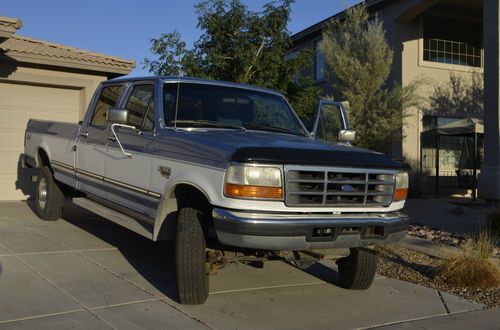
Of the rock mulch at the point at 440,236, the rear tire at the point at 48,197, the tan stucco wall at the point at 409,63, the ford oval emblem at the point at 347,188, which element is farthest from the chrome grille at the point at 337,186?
the tan stucco wall at the point at 409,63

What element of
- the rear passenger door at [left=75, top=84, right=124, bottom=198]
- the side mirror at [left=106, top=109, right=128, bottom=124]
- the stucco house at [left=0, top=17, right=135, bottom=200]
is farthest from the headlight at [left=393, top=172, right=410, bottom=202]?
the stucco house at [left=0, top=17, right=135, bottom=200]

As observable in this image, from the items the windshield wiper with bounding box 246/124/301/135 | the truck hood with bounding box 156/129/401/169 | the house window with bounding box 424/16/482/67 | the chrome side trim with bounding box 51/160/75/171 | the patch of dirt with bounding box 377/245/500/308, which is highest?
the house window with bounding box 424/16/482/67

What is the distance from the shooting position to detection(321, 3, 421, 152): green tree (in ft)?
51.1

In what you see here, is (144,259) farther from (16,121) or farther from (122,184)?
(16,121)

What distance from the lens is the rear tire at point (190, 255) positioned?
486 centimetres

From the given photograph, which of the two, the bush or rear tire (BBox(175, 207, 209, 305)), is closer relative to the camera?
rear tire (BBox(175, 207, 209, 305))

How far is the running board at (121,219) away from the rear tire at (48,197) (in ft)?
4.18

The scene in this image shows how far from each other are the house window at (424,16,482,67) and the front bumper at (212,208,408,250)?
1477 cm

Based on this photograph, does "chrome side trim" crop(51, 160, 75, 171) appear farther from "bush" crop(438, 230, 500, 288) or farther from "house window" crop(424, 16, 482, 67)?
"house window" crop(424, 16, 482, 67)

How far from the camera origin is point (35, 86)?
11.8 metres

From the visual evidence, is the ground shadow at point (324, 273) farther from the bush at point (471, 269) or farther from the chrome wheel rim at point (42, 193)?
the chrome wheel rim at point (42, 193)

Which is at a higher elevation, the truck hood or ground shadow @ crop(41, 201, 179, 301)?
the truck hood

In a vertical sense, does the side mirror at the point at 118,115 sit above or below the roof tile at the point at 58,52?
below

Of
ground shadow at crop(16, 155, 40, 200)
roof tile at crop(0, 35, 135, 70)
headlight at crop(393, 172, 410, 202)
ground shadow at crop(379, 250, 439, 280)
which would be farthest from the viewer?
ground shadow at crop(16, 155, 40, 200)
